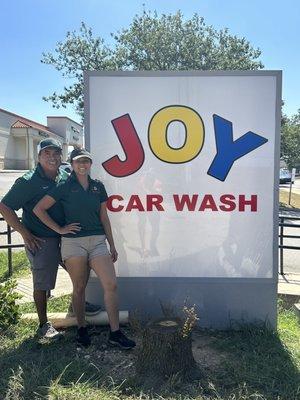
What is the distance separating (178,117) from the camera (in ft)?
14.1

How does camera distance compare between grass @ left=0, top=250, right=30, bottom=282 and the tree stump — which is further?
grass @ left=0, top=250, right=30, bottom=282

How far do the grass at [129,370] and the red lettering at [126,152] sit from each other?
165cm

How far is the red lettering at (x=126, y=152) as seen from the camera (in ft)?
14.3

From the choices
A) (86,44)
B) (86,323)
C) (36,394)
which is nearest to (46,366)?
(36,394)

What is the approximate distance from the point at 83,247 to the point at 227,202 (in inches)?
62.6

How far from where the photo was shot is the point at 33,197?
376cm

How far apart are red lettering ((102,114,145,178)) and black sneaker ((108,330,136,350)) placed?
5.24 ft

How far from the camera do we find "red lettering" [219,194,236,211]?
4359mm

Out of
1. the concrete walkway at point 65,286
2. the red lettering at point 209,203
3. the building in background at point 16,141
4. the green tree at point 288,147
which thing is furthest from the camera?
the building in background at point 16,141

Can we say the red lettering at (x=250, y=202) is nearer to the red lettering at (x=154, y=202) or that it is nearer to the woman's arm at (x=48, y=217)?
the red lettering at (x=154, y=202)

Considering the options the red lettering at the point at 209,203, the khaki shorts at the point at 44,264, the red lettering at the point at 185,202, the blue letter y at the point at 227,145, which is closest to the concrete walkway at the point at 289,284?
the red lettering at the point at 209,203

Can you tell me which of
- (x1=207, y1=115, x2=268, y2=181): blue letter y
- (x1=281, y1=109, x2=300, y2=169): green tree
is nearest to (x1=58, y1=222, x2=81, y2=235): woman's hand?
(x1=207, y1=115, x2=268, y2=181): blue letter y

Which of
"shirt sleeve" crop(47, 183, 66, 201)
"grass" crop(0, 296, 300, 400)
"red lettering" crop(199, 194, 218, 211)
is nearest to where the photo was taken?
"grass" crop(0, 296, 300, 400)

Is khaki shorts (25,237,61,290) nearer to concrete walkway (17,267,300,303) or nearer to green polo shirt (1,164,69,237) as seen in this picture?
green polo shirt (1,164,69,237)
